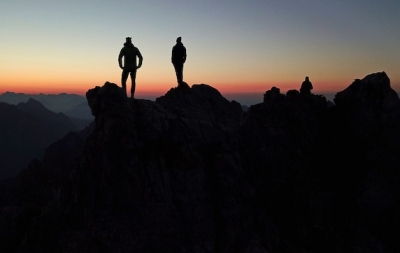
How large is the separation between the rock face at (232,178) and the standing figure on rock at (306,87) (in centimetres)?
58

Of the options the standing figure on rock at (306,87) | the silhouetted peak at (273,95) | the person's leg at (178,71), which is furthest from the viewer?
the person's leg at (178,71)

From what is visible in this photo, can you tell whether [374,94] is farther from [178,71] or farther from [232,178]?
[178,71]

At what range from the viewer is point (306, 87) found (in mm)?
26781

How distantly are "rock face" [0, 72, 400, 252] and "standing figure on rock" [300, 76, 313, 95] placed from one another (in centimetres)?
58

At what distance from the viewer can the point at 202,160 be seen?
21031 millimetres

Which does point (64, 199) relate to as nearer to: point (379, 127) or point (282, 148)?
point (282, 148)

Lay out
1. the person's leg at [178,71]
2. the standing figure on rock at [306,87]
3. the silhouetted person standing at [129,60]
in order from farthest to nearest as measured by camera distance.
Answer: the person's leg at [178,71]
the standing figure on rock at [306,87]
the silhouetted person standing at [129,60]

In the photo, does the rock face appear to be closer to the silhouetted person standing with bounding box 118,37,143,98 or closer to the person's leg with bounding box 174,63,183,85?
the person's leg with bounding box 174,63,183,85

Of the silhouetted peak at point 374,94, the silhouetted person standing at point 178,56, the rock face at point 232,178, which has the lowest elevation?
the rock face at point 232,178

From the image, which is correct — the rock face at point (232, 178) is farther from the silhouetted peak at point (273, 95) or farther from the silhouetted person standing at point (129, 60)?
the silhouetted person standing at point (129, 60)

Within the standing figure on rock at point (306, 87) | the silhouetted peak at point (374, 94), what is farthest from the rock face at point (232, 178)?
the standing figure on rock at point (306, 87)

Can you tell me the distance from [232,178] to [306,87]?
498 inches

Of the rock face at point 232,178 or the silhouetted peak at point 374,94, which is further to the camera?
the silhouetted peak at point 374,94

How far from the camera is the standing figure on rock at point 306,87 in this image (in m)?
26.7
